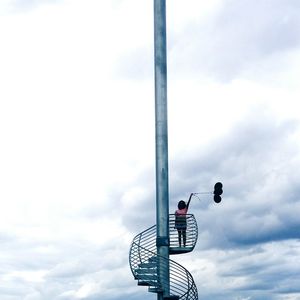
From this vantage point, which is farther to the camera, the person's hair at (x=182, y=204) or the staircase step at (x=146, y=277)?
the person's hair at (x=182, y=204)

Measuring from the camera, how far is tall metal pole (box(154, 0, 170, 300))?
4203 cm

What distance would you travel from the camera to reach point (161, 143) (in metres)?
43.4

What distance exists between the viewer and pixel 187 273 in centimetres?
4162

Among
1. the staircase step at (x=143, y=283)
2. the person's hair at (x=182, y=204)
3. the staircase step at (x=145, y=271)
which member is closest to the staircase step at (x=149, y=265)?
the staircase step at (x=145, y=271)

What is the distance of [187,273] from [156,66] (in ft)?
42.5

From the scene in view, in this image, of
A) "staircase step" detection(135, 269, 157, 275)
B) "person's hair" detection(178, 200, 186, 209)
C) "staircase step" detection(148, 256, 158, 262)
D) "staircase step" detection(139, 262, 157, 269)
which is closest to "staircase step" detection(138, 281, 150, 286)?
"staircase step" detection(135, 269, 157, 275)

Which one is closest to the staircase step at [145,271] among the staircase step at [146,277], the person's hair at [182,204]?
the staircase step at [146,277]

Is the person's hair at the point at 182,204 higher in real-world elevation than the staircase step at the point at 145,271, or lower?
higher

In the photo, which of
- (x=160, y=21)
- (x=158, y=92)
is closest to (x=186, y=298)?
(x=158, y=92)

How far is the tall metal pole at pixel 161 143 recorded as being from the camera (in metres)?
42.0

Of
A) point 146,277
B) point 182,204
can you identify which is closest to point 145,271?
point 146,277

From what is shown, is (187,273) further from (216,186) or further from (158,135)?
(158,135)

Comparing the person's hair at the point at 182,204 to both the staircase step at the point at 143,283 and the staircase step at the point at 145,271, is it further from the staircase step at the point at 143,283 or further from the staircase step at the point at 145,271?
the staircase step at the point at 143,283

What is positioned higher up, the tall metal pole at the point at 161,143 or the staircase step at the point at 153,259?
the tall metal pole at the point at 161,143
